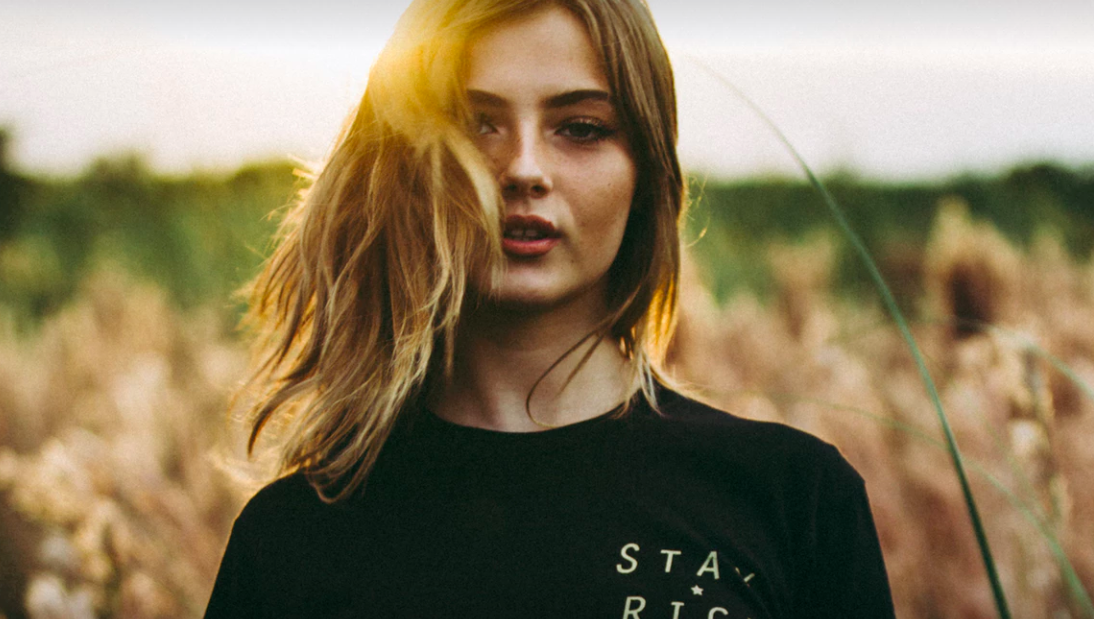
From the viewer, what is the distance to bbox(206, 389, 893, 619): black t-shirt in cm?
107

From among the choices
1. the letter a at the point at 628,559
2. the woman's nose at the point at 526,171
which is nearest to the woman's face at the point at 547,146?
the woman's nose at the point at 526,171

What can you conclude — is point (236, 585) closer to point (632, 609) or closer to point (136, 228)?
point (632, 609)

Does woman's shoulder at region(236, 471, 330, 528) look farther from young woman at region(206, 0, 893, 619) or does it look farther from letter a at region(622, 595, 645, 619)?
letter a at region(622, 595, 645, 619)

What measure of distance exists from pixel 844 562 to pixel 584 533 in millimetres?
349

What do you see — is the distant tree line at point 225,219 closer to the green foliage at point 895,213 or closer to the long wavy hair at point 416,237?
the green foliage at point 895,213

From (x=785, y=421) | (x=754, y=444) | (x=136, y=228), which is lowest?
(x=754, y=444)

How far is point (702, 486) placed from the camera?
1.16m

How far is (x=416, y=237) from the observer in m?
1.25

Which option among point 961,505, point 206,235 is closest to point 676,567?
point 961,505

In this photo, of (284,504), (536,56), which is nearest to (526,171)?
(536,56)

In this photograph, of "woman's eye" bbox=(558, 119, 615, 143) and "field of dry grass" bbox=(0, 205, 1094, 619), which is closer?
"woman's eye" bbox=(558, 119, 615, 143)

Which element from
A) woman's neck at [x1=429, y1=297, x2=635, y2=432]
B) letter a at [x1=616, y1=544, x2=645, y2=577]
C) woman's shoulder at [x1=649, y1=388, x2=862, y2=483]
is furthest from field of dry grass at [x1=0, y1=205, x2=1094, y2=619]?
letter a at [x1=616, y1=544, x2=645, y2=577]

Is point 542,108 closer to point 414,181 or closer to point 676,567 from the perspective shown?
point 414,181

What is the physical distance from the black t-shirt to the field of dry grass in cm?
59
